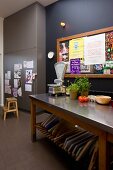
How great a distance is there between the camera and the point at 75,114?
143cm

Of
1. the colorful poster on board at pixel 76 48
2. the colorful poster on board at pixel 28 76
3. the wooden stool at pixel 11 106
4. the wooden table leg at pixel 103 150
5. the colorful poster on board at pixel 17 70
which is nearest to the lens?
the wooden table leg at pixel 103 150

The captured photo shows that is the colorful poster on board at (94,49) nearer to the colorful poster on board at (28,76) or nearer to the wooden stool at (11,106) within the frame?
the colorful poster on board at (28,76)

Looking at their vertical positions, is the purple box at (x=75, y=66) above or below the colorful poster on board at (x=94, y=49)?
below

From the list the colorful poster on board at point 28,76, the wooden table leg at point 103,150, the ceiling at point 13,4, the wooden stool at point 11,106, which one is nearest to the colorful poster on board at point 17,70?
the colorful poster on board at point 28,76

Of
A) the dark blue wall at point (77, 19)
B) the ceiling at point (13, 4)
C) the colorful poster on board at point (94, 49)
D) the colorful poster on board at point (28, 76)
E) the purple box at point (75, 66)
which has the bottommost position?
the colorful poster on board at point (28, 76)

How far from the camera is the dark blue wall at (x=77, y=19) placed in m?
2.86

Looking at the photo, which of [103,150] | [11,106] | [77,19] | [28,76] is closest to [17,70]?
[28,76]

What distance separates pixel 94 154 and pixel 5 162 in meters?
1.13

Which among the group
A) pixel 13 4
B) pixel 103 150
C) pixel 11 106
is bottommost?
pixel 11 106

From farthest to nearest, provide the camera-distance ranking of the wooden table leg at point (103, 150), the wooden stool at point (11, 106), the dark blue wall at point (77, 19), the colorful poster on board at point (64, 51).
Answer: the wooden stool at point (11, 106), the colorful poster on board at point (64, 51), the dark blue wall at point (77, 19), the wooden table leg at point (103, 150)

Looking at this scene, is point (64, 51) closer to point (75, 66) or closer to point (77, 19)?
point (75, 66)

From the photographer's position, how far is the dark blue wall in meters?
2.86

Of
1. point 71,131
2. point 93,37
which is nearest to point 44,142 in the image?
point 71,131

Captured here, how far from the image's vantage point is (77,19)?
3346 mm
